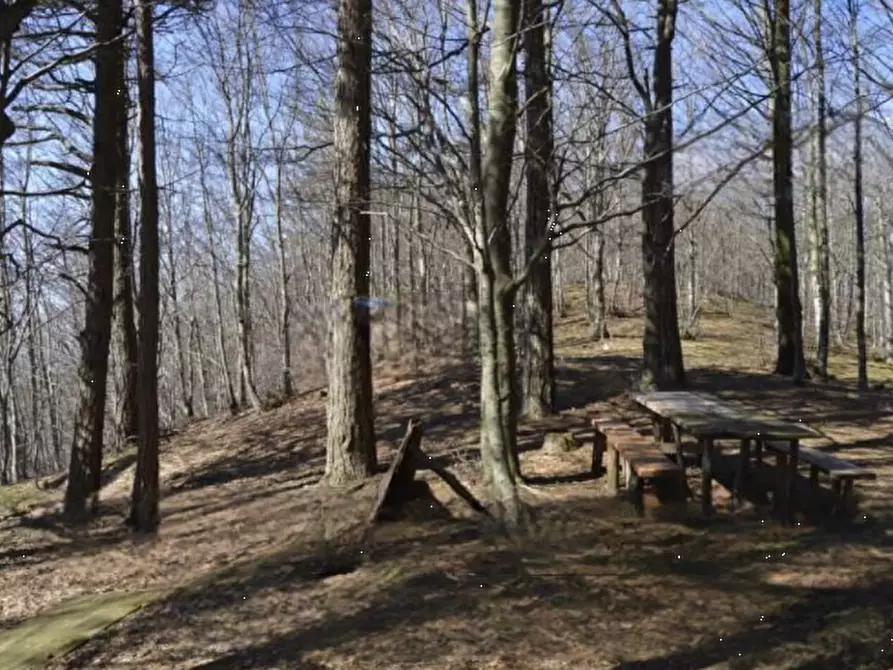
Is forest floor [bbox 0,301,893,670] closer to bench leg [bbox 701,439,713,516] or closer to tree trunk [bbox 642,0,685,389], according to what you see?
bench leg [bbox 701,439,713,516]

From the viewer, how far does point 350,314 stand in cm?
846

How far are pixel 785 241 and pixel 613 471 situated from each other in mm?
9047

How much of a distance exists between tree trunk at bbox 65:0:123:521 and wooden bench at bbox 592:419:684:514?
20.2 ft

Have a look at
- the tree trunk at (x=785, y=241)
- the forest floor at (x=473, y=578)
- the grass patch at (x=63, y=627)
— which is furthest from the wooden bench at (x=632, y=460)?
the tree trunk at (x=785, y=241)

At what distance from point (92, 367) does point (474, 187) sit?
6.39 m

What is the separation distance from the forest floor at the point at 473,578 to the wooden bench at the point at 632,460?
18 centimetres

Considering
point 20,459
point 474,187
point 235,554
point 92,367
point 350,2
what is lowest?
point 20,459

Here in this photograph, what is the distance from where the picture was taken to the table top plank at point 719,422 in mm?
6211

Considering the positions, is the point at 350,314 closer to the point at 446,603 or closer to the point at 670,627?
the point at 446,603

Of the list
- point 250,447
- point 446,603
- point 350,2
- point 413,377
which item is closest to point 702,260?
point 413,377

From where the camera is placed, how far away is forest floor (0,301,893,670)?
458cm

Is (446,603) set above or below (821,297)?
below

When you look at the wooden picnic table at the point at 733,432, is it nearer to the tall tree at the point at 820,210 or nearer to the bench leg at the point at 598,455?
the bench leg at the point at 598,455

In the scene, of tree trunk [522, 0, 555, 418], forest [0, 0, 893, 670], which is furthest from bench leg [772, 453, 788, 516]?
tree trunk [522, 0, 555, 418]
